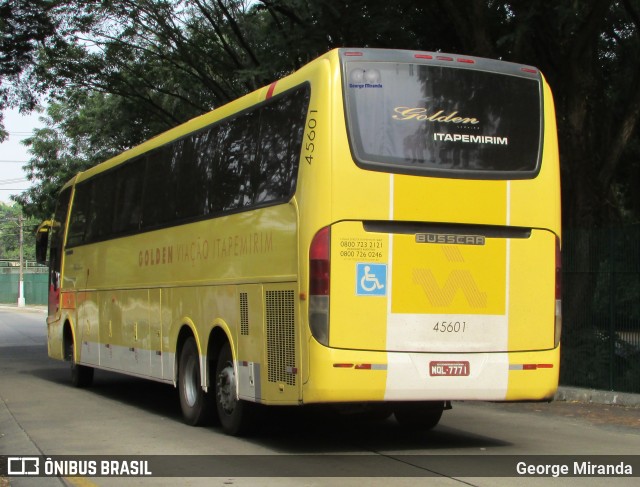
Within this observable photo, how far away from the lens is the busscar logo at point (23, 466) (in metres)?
8.66

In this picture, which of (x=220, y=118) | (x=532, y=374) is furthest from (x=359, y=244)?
(x=220, y=118)

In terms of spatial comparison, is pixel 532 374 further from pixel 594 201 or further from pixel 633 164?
pixel 633 164

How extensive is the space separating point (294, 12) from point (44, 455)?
11.4 m

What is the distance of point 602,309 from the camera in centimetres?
1559

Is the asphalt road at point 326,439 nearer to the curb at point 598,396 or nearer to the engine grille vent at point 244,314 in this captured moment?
the curb at point 598,396

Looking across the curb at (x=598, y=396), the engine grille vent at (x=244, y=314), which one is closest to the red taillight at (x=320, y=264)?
the engine grille vent at (x=244, y=314)

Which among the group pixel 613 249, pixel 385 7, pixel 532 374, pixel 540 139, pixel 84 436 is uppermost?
pixel 385 7

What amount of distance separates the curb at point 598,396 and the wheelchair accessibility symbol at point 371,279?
704cm

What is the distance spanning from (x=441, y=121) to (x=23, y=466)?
5060 mm

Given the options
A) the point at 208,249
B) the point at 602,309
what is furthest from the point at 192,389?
the point at 602,309

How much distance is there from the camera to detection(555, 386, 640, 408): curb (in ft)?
48.1

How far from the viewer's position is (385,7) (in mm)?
17875

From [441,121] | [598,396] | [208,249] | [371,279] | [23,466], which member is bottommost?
[598,396]

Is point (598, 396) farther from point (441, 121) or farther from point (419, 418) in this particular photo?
point (441, 121)
